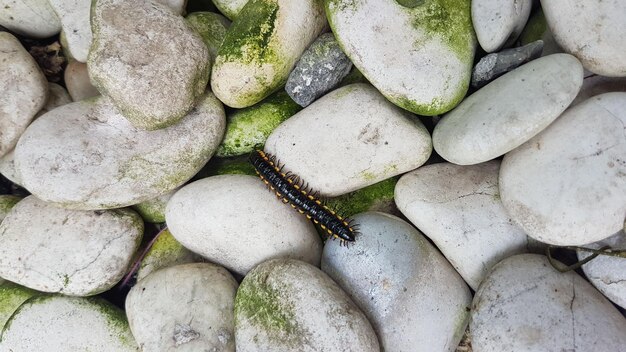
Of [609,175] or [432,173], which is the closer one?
[609,175]

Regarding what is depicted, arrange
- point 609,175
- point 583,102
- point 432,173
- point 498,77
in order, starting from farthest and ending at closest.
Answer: point 432,173 → point 498,77 → point 583,102 → point 609,175

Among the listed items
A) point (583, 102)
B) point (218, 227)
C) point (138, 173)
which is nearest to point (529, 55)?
point (583, 102)

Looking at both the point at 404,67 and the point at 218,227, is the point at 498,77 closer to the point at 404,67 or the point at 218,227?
the point at 404,67

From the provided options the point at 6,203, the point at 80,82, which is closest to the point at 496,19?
the point at 80,82

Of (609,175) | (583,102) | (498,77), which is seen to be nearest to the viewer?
(609,175)

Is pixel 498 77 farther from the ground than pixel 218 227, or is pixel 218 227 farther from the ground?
pixel 498 77

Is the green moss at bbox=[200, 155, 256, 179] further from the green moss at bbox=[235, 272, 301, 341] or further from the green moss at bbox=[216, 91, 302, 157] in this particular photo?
the green moss at bbox=[235, 272, 301, 341]
